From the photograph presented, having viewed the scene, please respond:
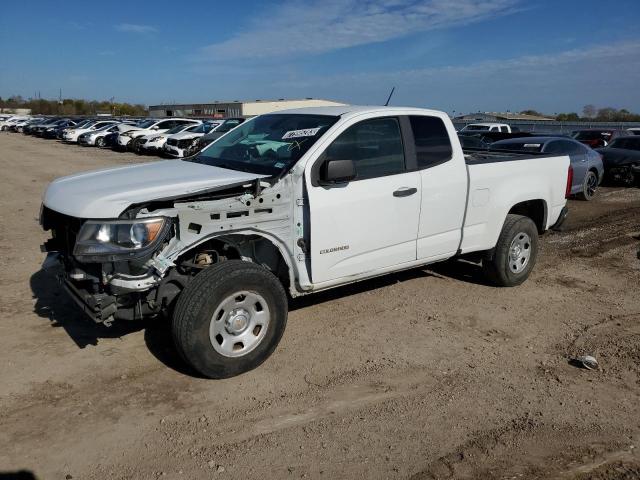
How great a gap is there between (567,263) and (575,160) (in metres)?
6.70

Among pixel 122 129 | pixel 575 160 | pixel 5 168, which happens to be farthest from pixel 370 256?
pixel 122 129

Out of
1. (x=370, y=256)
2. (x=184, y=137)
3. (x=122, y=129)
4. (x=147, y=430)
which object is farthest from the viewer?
(x=122, y=129)

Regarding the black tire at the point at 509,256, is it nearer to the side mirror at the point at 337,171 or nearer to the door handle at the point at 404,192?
the door handle at the point at 404,192

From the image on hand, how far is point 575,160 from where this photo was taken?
13.4 meters

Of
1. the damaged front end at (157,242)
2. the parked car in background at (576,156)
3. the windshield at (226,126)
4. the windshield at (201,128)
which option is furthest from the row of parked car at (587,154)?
the windshield at (201,128)

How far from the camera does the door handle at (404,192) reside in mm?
4969

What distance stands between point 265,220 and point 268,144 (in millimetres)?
988

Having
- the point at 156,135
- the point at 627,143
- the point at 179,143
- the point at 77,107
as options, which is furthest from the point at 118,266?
the point at 77,107

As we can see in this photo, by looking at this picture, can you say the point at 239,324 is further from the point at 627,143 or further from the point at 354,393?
the point at 627,143

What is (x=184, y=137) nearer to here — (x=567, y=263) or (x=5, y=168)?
(x=5, y=168)

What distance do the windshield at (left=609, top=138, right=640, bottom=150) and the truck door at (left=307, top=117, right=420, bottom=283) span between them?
45.1ft

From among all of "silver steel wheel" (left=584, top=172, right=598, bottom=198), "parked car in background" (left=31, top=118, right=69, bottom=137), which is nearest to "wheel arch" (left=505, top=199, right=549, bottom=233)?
"silver steel wheel" (left=584, top=172, right=598, bottom=198)

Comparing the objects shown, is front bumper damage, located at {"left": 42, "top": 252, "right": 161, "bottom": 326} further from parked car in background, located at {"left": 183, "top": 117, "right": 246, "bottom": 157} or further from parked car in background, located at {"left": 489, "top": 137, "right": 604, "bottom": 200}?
parked car in background, located at {"left": 183, "top": 117, "right": 246, "bottom": 157}

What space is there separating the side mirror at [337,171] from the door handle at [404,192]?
65 cm
